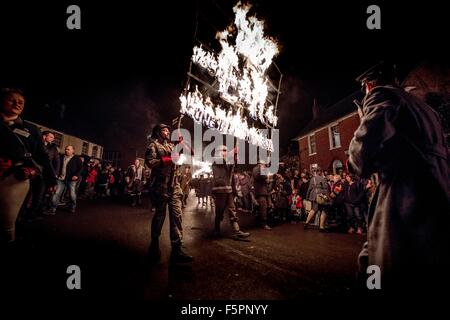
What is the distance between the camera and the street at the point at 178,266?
7.70ft

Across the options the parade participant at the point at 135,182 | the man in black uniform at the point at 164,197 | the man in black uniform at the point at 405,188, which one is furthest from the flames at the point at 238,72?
the man in black uniform at the point at 405,188

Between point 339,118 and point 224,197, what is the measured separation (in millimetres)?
18449

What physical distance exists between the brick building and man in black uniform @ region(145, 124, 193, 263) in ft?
52.0

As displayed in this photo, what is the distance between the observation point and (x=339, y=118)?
19.3 metres

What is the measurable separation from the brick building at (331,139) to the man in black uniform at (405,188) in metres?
16.7

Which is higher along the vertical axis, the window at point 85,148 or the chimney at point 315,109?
the chimney at point 315,109

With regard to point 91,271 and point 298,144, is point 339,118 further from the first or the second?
point 91,271

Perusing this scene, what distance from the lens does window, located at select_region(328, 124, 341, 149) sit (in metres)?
19.8

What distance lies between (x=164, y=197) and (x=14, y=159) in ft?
6.59

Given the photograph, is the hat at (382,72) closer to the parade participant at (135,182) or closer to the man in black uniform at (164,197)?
the man in black uniform at (164,197)

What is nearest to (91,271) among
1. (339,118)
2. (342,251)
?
(342,251)

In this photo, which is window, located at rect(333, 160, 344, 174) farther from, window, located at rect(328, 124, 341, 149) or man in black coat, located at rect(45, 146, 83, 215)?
man in black coat, located at rect(45, 146, 83, 215)

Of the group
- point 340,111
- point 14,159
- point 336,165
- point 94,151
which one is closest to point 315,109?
point 340,111

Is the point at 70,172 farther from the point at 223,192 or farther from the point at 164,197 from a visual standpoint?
the point at 223,192
